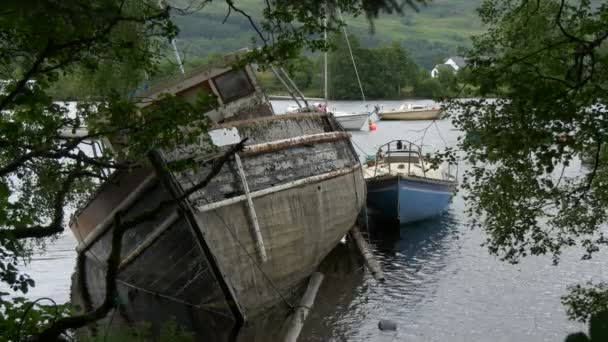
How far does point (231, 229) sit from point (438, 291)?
6.74 m

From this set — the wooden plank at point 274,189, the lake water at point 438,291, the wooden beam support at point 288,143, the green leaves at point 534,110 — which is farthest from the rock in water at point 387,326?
the green leaves at point 534,110

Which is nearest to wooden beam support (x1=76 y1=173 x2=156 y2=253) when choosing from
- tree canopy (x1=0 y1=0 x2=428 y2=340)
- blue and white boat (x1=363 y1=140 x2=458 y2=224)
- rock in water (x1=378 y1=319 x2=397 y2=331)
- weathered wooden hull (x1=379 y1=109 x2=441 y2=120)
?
tree canopy (x1=0 y1=0 x2=428 y2=340)

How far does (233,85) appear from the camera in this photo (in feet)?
50.4

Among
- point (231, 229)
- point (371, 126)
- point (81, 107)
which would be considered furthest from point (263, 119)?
Result: point (371, 126)

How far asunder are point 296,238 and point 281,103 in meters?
67.3

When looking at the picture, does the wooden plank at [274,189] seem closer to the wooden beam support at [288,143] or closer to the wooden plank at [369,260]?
the wooden beam support at [288,143]

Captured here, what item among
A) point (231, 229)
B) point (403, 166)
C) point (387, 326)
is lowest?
point (387, 326)

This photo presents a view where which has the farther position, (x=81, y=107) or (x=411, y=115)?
(x=411, y=115)

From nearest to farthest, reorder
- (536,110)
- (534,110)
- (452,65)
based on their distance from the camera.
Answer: (536,110) → (534,110) → (452,65)

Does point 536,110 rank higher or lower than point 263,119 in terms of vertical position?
higher

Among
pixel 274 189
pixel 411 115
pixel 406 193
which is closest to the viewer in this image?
pixel 274 189

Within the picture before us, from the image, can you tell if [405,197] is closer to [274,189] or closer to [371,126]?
[274,189]

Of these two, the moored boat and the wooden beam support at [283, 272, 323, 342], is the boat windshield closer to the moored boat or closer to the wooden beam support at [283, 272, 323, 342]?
the wooden beam support at [283, 272, 323, 342]

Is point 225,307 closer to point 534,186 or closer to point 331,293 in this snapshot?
point 331,293
